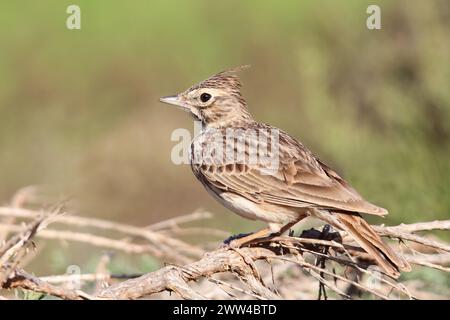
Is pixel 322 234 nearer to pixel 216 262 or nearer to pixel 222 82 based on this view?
pixel 216 262

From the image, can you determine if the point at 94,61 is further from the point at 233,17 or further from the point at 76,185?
the point at 76,185

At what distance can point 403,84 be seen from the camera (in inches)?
343

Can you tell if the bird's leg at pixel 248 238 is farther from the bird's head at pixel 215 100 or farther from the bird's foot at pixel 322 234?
the bird's head at pixel 215 100

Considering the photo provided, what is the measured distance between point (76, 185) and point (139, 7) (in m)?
4.36

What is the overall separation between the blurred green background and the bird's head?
1.80 metres

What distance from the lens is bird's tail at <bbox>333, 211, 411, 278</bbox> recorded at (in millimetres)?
4496

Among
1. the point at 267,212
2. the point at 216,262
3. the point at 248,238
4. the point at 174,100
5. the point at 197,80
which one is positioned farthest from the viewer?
the point at 197,80

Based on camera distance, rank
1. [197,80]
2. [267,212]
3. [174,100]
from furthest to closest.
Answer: [197,80], [174,100], [267,212]

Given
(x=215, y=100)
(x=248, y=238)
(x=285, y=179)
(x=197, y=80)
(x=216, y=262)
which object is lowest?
(x=216, y=262)

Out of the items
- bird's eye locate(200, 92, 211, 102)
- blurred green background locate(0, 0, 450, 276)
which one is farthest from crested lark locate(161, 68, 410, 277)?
blurred green background locate(0, 0, 450, 276)

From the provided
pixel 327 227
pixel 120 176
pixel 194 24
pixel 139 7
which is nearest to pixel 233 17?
pixel 194 24

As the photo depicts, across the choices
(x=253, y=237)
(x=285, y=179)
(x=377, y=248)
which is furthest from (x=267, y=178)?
(x=377, y=248)

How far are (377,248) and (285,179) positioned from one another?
0.85 m

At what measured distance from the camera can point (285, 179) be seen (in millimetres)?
5238
